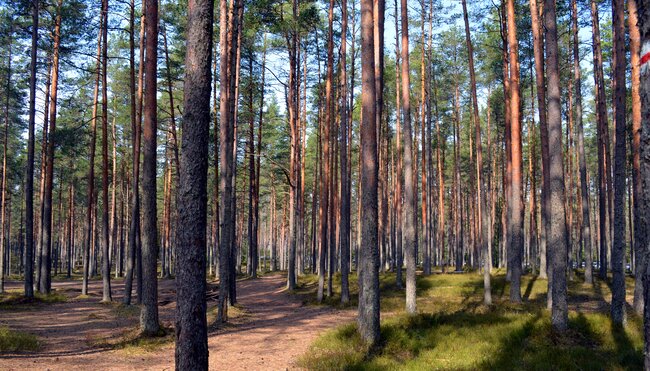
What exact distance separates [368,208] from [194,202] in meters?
5.54

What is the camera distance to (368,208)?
10273 millimetres

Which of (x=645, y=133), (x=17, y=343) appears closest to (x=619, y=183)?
(x=645, y=133)

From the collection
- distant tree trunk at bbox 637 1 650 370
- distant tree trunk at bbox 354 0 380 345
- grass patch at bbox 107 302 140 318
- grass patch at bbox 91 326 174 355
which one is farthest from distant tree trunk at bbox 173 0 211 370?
grass patch at bbox 107 302 140 318

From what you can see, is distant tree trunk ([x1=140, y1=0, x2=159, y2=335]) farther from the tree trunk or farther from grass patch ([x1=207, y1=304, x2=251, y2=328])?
the tree trunk

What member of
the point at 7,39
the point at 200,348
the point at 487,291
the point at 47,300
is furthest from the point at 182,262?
the point at 7,39

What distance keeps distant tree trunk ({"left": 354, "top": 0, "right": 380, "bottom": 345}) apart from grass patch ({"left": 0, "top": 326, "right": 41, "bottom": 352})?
7.45 metres

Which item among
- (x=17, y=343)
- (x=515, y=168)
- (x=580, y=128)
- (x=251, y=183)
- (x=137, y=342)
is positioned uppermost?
(x=580, y=128)

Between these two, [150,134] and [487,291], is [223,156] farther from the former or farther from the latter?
[487,291]

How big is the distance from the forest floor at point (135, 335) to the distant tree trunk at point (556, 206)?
581 centimetres

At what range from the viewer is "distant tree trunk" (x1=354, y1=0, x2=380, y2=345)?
985 cm

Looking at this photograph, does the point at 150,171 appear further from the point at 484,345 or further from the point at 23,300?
the point at 23,300

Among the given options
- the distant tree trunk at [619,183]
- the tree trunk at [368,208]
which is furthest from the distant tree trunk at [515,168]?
the tree trunk at [368,208]

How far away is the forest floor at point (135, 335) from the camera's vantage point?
9.13 meters

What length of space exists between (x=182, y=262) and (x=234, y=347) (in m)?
6.26
